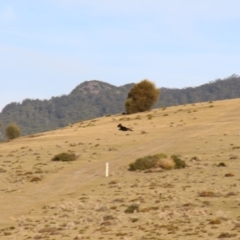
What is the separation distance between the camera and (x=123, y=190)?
97.9 ft

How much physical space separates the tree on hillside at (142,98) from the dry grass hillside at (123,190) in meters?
27.0

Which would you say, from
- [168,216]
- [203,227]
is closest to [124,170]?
[168,216]

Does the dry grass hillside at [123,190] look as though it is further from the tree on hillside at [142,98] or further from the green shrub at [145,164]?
the tree on hillside at [142,98]

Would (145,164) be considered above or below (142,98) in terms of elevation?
below

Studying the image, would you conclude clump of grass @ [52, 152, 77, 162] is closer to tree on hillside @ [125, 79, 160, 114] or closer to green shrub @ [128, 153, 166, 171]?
green shrub @ [128, 153, 166, 171]

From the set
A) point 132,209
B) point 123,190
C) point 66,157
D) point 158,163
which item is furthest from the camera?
point 66,157

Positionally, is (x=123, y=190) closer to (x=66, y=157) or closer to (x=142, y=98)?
(x=66, y=157)

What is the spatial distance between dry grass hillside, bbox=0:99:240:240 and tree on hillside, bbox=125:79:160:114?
1065 inches

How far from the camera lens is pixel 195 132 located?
59812 millimetres

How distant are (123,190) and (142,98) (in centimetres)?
6003

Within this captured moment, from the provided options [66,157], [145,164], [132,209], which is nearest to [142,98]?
[66,157]

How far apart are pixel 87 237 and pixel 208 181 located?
40.8 feet

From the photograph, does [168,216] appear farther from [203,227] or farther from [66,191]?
[66,191]

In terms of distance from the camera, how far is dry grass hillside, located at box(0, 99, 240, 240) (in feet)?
67.9
